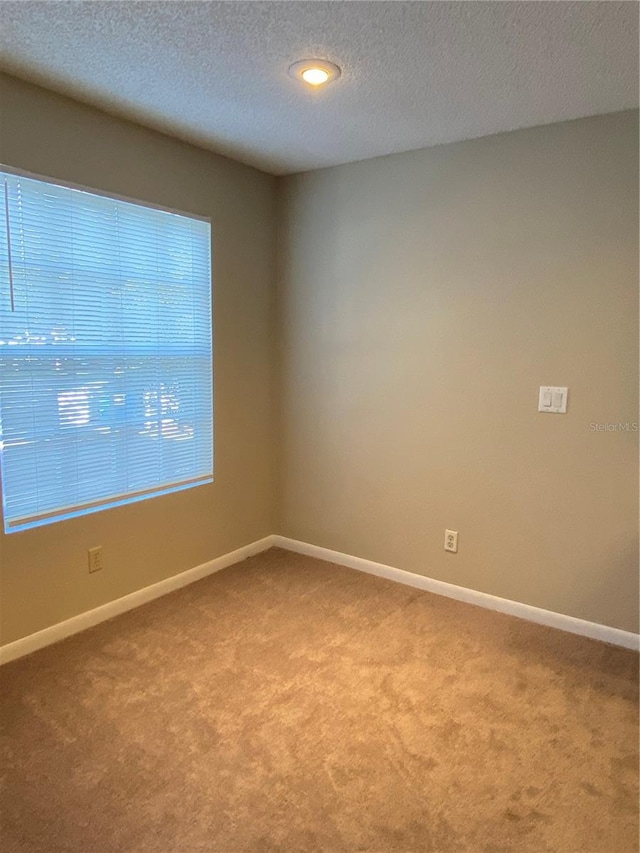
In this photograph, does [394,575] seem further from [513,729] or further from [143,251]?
[143,251]

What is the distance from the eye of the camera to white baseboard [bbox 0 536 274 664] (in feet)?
7.97

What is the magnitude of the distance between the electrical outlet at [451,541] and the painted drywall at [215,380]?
1.22 m

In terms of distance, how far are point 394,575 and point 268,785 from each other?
1.62m

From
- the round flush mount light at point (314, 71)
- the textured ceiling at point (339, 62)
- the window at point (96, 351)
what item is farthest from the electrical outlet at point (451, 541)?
the round flush mount light at point (314, 71)

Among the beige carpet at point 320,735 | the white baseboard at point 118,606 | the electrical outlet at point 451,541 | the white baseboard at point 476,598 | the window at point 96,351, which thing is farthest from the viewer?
the electrical outlet at point 451,541

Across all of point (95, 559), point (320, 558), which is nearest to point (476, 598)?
point (320, 558)

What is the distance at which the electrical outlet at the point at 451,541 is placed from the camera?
3012 millimetres

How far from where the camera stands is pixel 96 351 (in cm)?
258

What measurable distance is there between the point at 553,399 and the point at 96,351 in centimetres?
211

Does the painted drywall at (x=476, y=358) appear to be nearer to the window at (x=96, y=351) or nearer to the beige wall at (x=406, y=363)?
the beige wall at (x=406, y=363)

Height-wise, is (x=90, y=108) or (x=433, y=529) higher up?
(x=90, y=108)

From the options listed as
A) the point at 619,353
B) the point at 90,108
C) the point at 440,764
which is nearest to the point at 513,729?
the point at 440,764

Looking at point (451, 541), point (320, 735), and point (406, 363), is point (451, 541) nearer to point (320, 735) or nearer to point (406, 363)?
point (406, 363)

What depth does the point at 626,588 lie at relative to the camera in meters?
2.54
